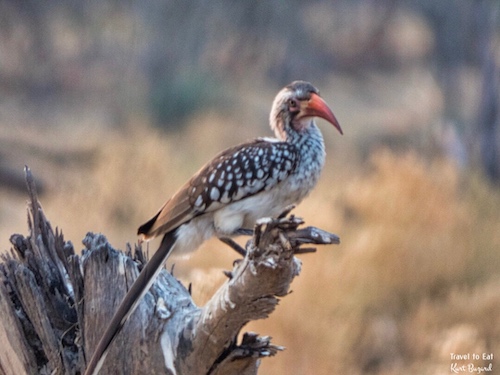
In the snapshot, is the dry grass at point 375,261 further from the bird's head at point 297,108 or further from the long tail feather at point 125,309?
the long tail feather at point 125,309

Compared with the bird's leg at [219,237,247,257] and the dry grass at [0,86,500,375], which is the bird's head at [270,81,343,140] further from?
the dry grass at [0,86,500,375]

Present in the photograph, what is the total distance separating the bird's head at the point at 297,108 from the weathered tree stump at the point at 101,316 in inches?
40.8

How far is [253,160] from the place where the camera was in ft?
14.0

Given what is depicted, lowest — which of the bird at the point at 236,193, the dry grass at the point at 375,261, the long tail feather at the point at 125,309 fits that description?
the long tail feather at the point at 125,309

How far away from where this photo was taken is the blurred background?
8047mm

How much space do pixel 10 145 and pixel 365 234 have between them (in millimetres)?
7619

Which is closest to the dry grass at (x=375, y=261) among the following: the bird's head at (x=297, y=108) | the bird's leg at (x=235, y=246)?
the bird's leg at (x=235, y=246)

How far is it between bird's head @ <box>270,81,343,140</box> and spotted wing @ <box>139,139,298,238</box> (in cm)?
25

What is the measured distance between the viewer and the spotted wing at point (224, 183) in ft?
13.5

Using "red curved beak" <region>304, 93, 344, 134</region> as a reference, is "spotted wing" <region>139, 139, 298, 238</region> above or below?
below

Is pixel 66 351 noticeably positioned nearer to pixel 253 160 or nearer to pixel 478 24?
pixel 253 160

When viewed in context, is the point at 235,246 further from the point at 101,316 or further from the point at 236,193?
the point at 101,316

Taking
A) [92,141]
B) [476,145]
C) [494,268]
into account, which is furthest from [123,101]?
[494,268]

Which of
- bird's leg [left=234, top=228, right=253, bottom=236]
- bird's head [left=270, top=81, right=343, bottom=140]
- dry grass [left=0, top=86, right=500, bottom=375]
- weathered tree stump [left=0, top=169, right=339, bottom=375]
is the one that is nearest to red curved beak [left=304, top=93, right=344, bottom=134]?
bird's head [left=270, top=81, right=343, bottom=140]
